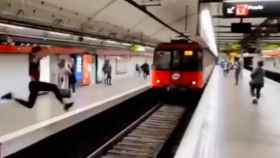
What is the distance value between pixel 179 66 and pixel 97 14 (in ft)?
16.5

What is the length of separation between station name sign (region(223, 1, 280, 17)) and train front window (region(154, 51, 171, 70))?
16.0 feet

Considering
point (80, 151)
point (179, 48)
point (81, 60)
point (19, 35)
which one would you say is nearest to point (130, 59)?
point (81, 60)

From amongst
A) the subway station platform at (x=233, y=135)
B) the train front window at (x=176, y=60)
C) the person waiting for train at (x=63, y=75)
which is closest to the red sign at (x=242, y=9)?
the subway station platform at (x=233, y=135)

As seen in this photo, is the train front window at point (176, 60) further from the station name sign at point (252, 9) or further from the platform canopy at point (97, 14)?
the station name sign at point (252, 9)

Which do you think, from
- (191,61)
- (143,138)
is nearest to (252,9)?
(191,61)

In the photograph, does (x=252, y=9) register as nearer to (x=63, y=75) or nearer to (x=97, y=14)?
(x=97, y=14)

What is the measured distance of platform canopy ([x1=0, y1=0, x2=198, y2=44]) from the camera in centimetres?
1066

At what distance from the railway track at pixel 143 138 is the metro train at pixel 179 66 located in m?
2.27

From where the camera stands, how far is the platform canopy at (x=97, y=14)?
35.0 feet

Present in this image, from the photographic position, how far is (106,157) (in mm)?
8367

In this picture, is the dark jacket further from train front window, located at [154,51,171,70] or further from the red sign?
train front window, located at [154,51,171,70]

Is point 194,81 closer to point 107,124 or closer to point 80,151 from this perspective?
point 107,124

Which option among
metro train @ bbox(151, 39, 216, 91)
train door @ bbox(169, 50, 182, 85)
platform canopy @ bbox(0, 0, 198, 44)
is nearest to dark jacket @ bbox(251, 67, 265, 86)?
platform canopy @ bbox(0, 0, 198, 44)

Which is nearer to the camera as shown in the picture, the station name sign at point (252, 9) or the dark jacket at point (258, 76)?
the station name sign at point (252, 9)
